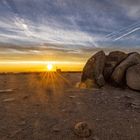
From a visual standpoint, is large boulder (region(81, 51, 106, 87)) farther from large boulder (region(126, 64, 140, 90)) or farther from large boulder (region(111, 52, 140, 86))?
large boulder (region(126, 64, 140, 90))

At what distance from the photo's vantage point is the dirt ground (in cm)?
815

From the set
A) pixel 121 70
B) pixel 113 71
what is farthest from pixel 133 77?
pixel 113 71

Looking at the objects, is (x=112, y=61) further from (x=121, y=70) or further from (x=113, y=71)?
(x=121, y=70)

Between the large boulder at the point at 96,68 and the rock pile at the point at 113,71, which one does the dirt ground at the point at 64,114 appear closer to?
the rock pile at the point at 113,71

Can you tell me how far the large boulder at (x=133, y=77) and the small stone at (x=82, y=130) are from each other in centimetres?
878

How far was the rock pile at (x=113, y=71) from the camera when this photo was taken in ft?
54.6

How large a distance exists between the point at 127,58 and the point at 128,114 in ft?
28.5

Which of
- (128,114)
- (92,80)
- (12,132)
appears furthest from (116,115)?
(92,80)

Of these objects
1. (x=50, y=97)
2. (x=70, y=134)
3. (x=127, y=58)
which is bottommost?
(x=70, y=134)

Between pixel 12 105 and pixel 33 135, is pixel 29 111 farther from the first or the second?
pixel 33 135

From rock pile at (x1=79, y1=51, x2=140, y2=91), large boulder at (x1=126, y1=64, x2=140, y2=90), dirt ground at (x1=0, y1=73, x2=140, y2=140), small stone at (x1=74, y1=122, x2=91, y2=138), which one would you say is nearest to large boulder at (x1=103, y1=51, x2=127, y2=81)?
rock pile at (x1=79, y1=51, x2=140, y2=91)

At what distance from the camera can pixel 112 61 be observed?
18797 mm

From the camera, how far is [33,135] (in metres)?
7.96

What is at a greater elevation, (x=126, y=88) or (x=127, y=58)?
(x=127, y=58)
